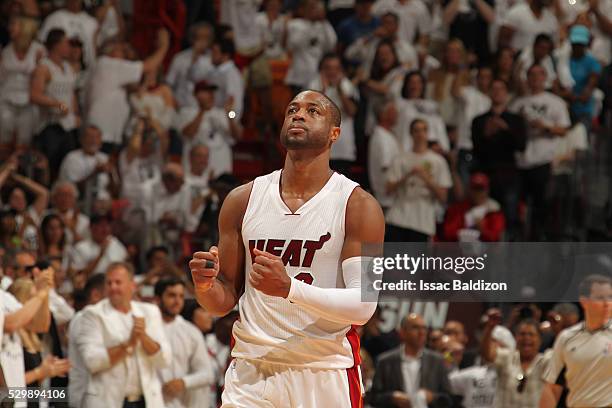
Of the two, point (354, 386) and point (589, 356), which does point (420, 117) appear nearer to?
point (589, 356)

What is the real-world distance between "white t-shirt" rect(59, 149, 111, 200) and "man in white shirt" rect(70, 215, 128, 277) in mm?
843

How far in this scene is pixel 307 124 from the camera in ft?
22.0

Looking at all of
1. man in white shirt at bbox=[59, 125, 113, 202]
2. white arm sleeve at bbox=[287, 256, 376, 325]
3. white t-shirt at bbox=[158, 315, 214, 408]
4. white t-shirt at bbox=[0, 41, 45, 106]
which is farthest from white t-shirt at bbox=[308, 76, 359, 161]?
white arm sleeve at bbox=[287, 256, 376, 325]

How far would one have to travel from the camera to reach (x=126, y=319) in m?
10.2

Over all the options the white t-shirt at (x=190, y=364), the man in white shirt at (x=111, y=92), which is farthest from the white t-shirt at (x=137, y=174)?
the white t-shirt at (x=190, y=364)

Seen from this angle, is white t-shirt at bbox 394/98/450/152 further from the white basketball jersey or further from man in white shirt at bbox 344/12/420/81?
the white basketball jersey

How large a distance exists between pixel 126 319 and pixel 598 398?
3674 mm

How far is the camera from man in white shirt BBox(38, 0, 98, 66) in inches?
612

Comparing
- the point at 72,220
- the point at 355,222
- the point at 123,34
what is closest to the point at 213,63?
the point at 123,34

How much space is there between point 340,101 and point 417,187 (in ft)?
4.95

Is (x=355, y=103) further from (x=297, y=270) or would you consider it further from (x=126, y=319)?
(x=297, y=270)

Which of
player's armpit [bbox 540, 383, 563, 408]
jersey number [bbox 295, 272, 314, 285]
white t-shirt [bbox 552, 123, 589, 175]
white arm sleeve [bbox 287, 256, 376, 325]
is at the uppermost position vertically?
white t-shirt [bbox 552, 123, 589, 175]

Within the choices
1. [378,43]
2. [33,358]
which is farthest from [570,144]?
[33,358]

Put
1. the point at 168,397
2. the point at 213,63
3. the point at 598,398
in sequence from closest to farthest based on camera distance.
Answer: the point at 598,398 < the point at 168,397 < the point at 213,63
